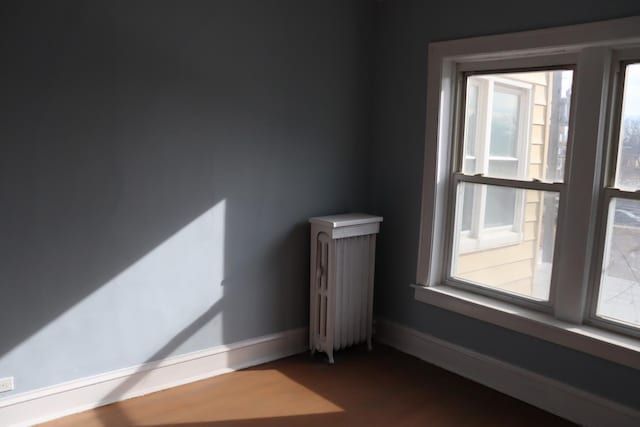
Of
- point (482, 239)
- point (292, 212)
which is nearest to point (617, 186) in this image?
point (482, 239)

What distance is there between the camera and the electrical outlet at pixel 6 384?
273cm

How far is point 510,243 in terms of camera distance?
11.0ft

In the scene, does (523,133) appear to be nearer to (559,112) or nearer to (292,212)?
(559,112)

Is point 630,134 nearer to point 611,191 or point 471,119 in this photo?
point 611,191

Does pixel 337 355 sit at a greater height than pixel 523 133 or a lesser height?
lesser

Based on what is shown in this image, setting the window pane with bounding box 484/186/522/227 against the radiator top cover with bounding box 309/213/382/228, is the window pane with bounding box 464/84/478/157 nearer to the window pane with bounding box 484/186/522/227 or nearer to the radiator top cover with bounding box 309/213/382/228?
the window pane with bounding box 484/186/522/227

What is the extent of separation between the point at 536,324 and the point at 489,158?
1.03m

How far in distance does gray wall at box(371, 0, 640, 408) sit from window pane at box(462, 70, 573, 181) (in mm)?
295

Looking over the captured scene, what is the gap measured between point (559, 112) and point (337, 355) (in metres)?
2.06

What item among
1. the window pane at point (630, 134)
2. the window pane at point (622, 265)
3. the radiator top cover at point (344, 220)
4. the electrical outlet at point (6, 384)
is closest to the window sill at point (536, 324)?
the window pane at point (622, 265)

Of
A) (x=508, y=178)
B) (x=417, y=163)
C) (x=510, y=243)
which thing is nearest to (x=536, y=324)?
(x=510, y=243)

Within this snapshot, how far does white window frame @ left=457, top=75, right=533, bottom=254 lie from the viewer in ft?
10.6

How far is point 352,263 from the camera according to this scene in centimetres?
369

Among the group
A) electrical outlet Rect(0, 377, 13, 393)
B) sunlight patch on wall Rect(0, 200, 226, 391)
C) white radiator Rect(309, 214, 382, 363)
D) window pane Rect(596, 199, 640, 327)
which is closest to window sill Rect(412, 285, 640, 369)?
window pane Rect(596, 199, 640, 327)
